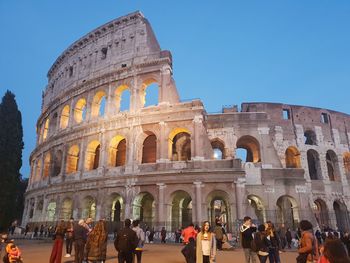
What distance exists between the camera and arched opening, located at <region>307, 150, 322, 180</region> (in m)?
25.2

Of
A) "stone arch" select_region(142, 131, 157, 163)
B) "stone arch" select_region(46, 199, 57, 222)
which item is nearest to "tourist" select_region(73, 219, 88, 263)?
"stone arch" select_region(142, 131, 157, 163)

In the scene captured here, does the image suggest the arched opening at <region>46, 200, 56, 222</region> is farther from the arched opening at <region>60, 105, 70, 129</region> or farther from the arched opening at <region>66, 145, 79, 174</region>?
the arched opening at <region>60, 105, 70, 129</region>

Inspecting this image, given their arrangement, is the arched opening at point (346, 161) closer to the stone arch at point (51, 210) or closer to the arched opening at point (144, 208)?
the arched opening at point (144, 208)

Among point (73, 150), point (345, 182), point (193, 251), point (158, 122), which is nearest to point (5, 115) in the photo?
point (73, 150)

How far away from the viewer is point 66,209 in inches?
934

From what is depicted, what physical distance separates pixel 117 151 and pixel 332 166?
64.7ft

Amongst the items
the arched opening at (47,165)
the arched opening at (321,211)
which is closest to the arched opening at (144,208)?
the arched opening at (47,165)

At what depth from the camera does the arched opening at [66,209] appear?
76.8ft

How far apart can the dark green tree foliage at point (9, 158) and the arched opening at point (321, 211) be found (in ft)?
84.0

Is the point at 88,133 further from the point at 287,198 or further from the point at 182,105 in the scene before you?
the point at 287,198

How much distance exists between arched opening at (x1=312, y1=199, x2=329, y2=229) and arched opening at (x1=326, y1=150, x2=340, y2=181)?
3025mm

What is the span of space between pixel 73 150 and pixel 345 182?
24252mm

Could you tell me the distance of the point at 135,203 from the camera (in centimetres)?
1988

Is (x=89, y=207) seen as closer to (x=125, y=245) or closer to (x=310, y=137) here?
(x=125, y=245)
